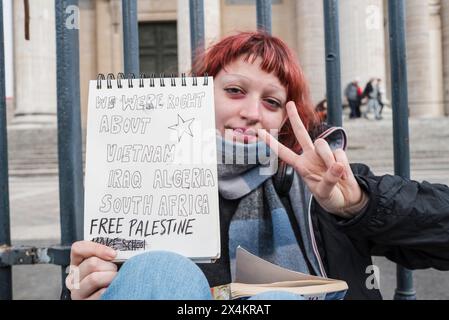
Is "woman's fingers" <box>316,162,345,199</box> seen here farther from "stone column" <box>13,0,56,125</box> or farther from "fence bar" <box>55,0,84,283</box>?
"stone column" <box>13,0,56,125</box>

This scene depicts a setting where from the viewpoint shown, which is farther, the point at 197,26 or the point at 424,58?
the point at 424,58

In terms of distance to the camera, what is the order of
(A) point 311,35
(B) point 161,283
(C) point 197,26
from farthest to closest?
1. (A) point 311,35
2. (C) point 197,26
3. (B) point 161,283

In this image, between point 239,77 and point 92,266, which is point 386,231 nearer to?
point 239,77

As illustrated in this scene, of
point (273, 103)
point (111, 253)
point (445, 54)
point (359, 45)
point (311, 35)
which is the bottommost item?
point (111, 253)

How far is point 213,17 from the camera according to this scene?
50.1 ft

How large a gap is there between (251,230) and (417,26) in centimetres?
1939

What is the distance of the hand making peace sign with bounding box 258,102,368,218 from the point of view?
141 centimetres

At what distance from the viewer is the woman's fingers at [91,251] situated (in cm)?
139

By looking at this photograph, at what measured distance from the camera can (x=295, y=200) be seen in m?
1.66

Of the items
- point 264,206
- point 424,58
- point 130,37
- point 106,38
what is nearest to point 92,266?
point 264,206

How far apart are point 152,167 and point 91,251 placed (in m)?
0.33

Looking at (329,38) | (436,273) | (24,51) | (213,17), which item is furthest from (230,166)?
(24,51)

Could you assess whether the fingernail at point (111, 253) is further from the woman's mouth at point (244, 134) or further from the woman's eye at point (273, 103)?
the woman's eye at point (273, 103)

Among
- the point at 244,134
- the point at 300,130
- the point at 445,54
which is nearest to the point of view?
the point at 300,130
